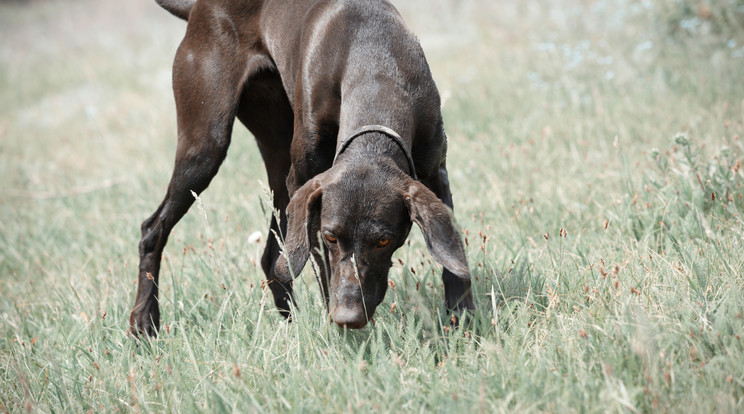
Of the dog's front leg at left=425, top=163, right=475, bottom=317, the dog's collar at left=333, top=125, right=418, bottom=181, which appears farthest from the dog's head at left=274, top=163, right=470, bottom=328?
the dog's front leg at left=425, top=163, right=475, bottom=317

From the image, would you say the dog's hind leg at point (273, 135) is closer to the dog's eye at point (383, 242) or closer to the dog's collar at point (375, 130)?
the dog's collar at point (375, 130)

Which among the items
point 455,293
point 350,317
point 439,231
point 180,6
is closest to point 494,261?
point 455,293

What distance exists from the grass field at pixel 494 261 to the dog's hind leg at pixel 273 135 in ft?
0.53

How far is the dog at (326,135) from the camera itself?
262 cm

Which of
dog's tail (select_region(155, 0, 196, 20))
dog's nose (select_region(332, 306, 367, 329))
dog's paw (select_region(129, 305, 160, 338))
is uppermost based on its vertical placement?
dog's tail (select_region(155, 0, 196, 20))

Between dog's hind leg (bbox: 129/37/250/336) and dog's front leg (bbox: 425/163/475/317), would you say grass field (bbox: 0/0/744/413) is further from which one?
dog's hind leg (bbox: 129/37/250/336)

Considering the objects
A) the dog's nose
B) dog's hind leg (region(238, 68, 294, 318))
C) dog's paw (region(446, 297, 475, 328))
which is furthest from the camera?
dog's hind leg (region(238, 68, 294, 318))

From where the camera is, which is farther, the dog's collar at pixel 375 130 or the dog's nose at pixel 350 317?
the dog's collar at pixel 375 130

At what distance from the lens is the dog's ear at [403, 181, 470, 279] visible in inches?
99.3

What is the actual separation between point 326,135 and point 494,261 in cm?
112

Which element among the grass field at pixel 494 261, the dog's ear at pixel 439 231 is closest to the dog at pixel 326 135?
the dog's ear at pixel 439 231

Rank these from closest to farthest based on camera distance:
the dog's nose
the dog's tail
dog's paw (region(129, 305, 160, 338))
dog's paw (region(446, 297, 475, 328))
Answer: the dog's nose, dog's paw (region(446, 297, 475, 328)), dog's paw (region(129, 305, 160, 338)), the dog's tail

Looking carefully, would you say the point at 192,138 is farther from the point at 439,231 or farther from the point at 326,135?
the point at 439,231

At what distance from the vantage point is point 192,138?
3617mm
